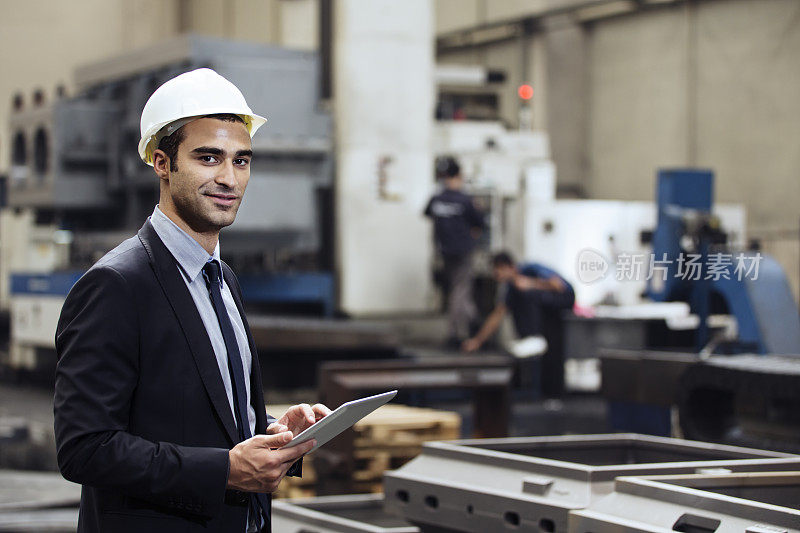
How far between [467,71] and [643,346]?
6.43 metres

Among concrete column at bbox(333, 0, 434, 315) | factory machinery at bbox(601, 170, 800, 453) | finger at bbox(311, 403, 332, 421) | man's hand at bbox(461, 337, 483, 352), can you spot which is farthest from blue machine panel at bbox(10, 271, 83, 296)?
finger at bbox(311, 403, 332, 421)

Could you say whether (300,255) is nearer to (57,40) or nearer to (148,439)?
(148,439)

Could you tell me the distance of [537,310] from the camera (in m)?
8.86

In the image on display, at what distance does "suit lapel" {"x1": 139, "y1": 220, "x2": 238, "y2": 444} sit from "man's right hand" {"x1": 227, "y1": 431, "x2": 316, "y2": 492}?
0.07 m

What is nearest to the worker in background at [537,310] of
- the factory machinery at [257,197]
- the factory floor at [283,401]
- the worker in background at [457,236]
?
the factory floor at [283,401]

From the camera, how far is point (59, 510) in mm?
4898

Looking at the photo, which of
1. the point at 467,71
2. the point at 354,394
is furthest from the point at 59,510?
the point at 467,71

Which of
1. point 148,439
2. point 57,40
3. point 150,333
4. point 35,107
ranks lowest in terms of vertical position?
point 148,439

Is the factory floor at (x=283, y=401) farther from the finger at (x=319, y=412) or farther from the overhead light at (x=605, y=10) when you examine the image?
the overhead light at (x=605, y=10)

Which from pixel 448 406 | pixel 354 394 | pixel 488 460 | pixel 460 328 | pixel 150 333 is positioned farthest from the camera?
pixel 460 328

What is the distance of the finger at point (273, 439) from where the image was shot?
1.75 m

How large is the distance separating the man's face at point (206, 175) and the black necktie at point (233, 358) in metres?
0.09

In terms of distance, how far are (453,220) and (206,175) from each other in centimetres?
780

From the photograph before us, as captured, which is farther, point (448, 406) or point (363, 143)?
point (363, 143)
